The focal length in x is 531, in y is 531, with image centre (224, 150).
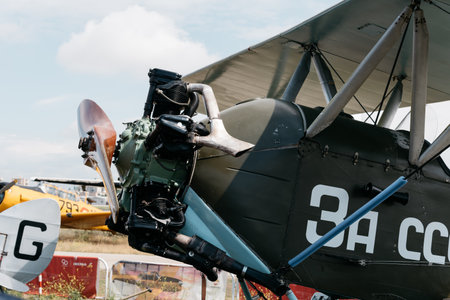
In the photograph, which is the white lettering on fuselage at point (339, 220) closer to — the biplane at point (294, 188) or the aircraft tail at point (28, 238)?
the biplane at point (294, 188)

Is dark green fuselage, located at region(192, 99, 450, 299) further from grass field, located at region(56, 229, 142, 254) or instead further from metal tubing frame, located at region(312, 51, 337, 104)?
grass field, located at region(56, 229, 142, 254)

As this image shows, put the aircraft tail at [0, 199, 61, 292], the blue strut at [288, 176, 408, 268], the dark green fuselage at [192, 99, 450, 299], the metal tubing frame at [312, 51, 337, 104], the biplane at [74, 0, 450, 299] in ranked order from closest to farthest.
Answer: the blue strut at [288, 176, 408, 268]
the biplane at [74, 0, 450, 299]
the dark green fuselage at [192, 99, 450, 299]
the metal tubing frame at [312, 51, 337, 104]
the aircraft tail at [0, 199, 61, 292]

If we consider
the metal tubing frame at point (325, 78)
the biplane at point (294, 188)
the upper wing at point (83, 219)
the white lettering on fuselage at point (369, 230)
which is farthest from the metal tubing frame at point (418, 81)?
the upper wing at point (83, 219)

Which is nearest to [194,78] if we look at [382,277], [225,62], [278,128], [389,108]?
[225,62]

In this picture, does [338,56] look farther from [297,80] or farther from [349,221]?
[349,221]

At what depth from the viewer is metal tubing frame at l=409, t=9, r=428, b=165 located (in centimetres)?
438

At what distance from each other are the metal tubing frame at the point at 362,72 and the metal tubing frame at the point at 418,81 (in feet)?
0.57

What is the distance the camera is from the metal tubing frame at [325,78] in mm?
5750

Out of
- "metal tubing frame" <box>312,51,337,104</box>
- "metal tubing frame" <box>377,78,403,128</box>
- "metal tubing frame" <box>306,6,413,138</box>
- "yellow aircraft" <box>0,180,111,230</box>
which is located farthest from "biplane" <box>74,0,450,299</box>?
"yellow aircraft" <box>0,180,111,230</box>

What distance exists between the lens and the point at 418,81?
4.45 metres

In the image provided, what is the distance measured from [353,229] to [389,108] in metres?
2.28

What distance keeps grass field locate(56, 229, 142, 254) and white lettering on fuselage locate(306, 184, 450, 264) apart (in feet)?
71.9

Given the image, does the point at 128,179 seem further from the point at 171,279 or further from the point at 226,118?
the point at 171,279

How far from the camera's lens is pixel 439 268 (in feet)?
15.3
